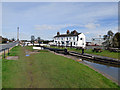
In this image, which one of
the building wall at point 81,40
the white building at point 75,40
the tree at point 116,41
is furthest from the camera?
the building wall at point 81,40

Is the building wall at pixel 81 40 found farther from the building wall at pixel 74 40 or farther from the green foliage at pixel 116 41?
the green foliage at pixel 116 41

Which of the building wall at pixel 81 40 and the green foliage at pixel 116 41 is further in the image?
the building wall at pixel 81 40

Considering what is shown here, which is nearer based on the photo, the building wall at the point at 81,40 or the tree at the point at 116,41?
the tree at the point at 116,41

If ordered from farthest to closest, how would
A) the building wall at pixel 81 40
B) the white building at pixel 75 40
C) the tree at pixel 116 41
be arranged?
the building wall at pixel 81 40 < the white building at pixel 75 40 < the tree at pixel 116 41

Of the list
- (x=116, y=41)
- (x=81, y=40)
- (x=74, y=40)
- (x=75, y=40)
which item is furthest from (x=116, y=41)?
(x=74, y=40)

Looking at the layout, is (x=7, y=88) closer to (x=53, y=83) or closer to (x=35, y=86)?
(x=35, y=86)

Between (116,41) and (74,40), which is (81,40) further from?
(116,41)

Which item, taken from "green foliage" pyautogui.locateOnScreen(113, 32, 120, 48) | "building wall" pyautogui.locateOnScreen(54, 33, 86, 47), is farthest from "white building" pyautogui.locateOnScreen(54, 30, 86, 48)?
"green foliage" pyautogui.locateOnScreen(113, 32, 120, 48)

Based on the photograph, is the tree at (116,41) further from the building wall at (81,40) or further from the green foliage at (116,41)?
the building wall at (81,40)

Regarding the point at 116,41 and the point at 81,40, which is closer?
the point at 116,41

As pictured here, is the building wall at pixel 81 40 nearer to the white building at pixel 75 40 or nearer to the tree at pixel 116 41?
the white building at pixel 75 40

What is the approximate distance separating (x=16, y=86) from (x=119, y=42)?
34961 millimetres

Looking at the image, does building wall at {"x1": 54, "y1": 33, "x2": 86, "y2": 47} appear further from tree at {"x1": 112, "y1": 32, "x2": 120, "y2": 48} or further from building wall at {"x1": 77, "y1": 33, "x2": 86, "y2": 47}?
tree at {"x1": 112, "y1": 32, "x2": 120, "y2": 48}

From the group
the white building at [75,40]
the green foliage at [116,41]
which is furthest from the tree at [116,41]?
the white building at [75,40]
